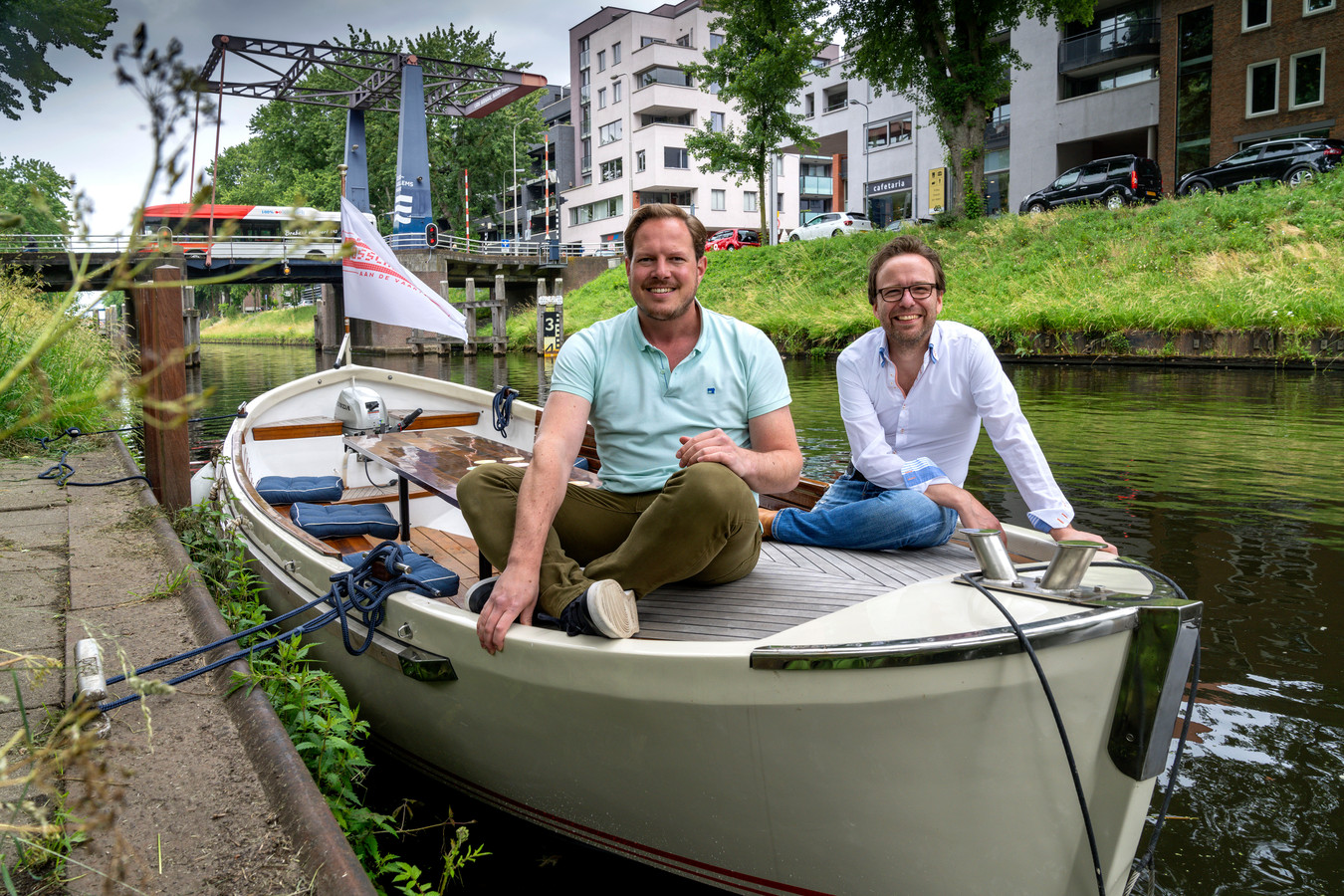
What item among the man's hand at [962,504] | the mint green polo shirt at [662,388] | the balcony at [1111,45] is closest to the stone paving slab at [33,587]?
the mint green polo shirt at [662,388]

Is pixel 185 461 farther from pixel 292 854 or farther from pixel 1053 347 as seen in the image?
pixel 1053 347

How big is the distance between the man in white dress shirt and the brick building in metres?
22.3

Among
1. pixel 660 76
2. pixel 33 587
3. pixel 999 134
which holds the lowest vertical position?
pixel 33 587

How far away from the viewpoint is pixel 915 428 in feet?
10.6

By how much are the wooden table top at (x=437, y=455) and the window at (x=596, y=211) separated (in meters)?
43.0

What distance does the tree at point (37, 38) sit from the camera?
305 centimetres

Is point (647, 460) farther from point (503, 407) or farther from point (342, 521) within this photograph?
point (503, 407)

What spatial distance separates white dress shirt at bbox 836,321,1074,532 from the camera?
2949 millimetres

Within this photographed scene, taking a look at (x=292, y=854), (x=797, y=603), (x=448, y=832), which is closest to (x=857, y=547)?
(x=797, y=603)

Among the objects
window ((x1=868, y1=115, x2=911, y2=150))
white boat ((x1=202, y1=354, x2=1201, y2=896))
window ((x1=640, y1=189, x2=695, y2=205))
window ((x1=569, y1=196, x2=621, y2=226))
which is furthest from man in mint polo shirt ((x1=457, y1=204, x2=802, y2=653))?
window ((x1=569, y1=196, x2=621, y2=226))

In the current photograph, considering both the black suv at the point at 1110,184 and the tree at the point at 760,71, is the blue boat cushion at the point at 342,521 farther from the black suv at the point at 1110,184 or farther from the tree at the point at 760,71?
the tree at the point at 760,71

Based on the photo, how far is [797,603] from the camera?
251 cm

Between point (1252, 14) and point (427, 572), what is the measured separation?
84.1 feet

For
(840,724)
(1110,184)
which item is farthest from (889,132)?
(840,724)
